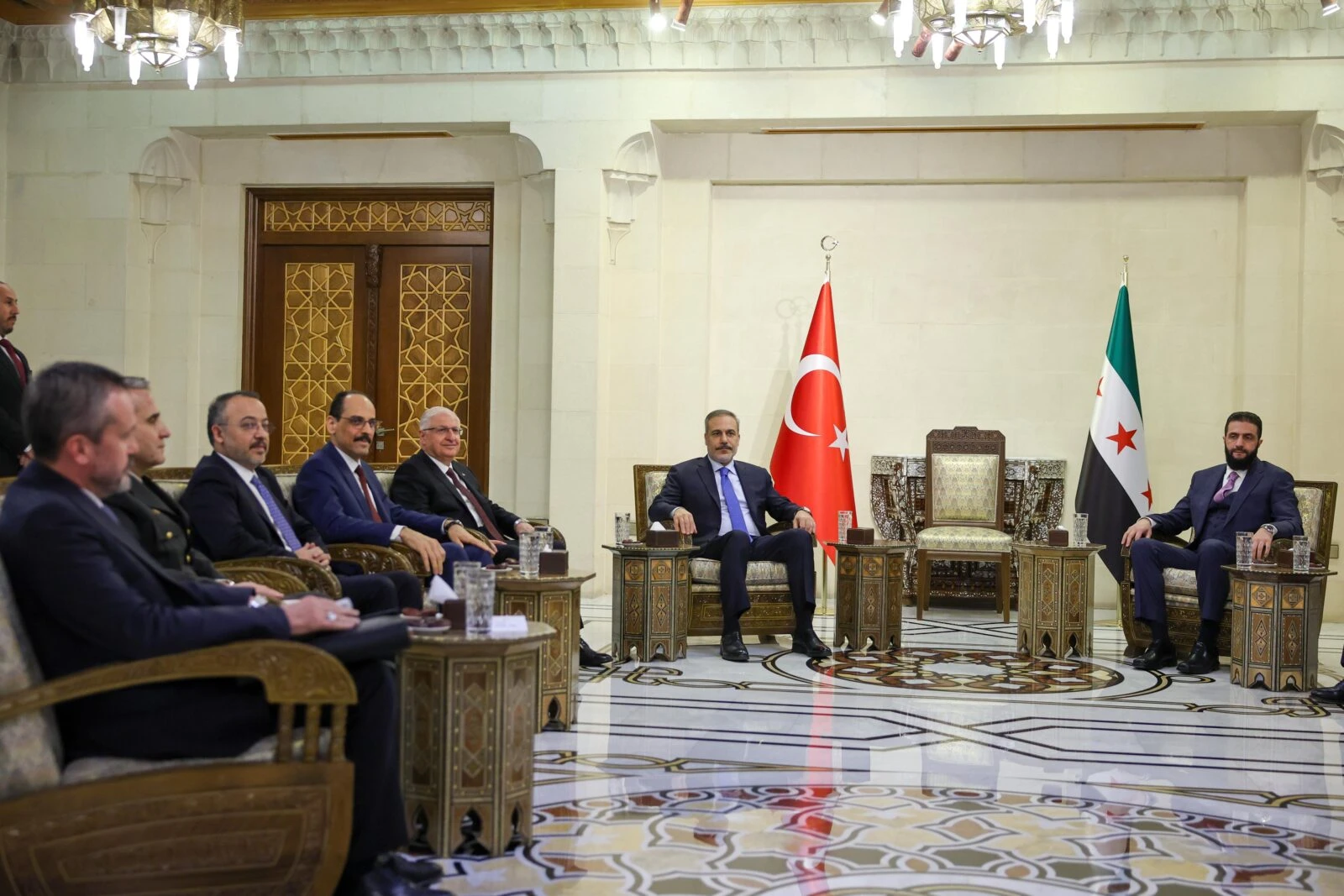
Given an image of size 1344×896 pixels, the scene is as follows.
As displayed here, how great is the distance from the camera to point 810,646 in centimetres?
636

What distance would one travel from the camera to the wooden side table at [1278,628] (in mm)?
5664

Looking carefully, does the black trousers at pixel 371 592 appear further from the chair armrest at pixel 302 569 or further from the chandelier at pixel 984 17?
the chandelier at pixel 984 17

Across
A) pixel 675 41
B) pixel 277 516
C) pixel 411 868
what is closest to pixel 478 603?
pixel 411 868

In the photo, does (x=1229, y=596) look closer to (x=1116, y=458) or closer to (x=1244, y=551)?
(x=1244, y=551)

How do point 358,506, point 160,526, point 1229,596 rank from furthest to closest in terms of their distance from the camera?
point 1229,596
point 358,506
point 160,526

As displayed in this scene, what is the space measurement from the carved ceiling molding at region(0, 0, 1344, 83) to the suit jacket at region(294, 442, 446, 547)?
14.0 ft

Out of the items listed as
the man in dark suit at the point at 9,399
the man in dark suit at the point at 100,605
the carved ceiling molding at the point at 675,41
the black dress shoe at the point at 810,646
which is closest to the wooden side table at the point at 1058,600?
the black dress shoe at the point at 810,646

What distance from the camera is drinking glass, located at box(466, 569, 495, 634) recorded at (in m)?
3.20

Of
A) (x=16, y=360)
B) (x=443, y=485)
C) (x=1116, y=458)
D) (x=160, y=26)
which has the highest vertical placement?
(x=160, y=26)

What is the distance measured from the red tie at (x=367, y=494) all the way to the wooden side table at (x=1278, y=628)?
3655mm

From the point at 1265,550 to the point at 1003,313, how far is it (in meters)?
3.26

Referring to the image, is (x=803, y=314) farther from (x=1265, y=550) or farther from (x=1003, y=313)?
(x=1265, y=550)

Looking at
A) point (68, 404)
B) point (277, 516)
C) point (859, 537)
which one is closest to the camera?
point (68, 404)

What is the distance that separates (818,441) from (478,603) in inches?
213
